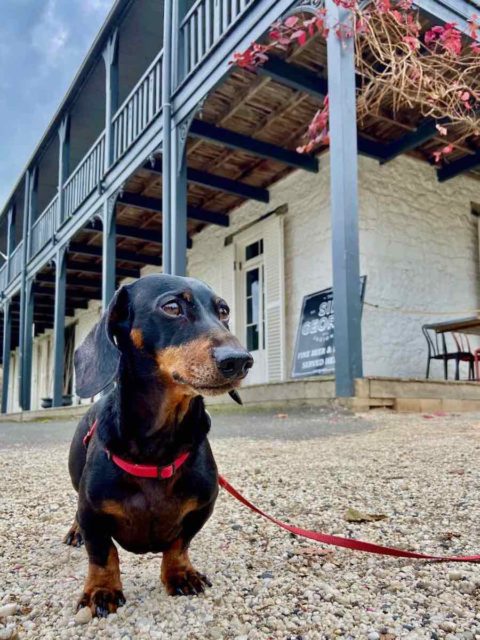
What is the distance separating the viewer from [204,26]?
6609 mm

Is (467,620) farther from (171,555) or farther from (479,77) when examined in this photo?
(479,77)

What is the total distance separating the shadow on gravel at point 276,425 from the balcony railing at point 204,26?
158 inches

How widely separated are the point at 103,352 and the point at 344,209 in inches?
148

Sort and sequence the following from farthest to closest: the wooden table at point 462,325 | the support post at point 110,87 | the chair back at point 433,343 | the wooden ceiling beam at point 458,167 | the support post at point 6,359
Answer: the support post at point 6,359
the support post at point 110,87
the wooden ceiling beam at point 458,167
the chair back at point 433,343
the wooden table at point 462,325

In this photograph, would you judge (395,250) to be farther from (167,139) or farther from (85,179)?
(85,179)

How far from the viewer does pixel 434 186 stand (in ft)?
26.5

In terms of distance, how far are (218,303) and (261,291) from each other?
7.46 m

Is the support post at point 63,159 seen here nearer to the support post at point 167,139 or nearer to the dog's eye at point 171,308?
the support post at point 167,139

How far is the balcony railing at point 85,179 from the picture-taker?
910 cm

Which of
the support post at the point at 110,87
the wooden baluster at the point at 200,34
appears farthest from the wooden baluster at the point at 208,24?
the support post at the point at 110,87

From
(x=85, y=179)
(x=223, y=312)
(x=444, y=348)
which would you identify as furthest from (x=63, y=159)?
(x=223, y=312)

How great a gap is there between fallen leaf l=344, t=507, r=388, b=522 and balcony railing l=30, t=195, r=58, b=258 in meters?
10.5

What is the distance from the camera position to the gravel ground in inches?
44.2

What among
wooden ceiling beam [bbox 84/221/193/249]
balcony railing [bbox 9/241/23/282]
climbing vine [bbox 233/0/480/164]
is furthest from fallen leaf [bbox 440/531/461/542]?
balcony railing [bbox 9/241/23/282]
